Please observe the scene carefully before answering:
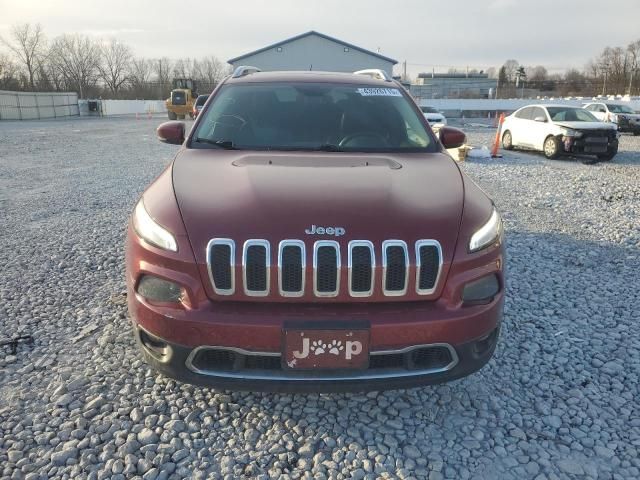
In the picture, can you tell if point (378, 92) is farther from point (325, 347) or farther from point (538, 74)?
point (538, 74)

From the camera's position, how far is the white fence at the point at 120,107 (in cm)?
4403

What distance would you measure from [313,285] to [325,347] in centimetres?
27

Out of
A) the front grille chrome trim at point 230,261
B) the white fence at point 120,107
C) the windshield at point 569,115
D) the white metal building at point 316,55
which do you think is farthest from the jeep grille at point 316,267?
the white fence at point 120,107

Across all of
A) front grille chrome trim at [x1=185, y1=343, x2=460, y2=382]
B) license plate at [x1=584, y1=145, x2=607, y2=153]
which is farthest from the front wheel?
front grille chrome trim at [x1=185, y1=343, x2=460, y2=382]

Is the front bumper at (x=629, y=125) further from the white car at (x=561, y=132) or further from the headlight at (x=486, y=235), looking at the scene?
the headlight at (x=486, y=235)

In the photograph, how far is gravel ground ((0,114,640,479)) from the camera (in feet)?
7.19

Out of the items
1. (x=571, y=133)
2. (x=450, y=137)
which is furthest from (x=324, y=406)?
(x=571, y=133)

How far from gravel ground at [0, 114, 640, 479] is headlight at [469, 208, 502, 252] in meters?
0.91

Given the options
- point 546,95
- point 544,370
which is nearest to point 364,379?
point 544,370

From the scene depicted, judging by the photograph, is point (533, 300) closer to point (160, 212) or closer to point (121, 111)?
point (160, 212)

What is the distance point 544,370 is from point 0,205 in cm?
754

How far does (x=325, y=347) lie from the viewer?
82.8 inches

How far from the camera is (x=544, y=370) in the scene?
2969 mm

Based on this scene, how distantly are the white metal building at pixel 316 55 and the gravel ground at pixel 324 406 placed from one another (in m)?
30.7
